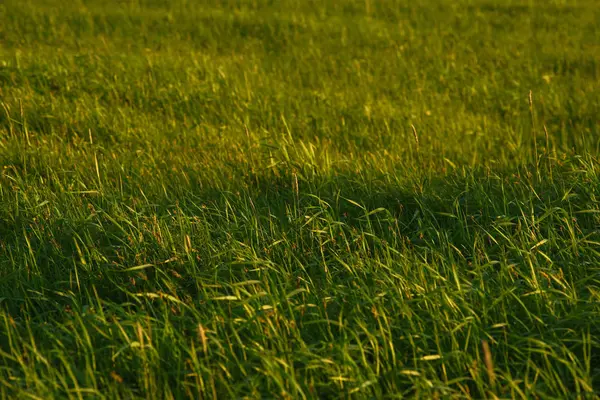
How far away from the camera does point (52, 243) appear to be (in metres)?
3.67

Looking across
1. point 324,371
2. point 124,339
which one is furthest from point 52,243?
point 324,371

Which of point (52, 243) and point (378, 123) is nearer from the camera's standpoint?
point (52, 243)

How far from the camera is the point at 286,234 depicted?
370cm

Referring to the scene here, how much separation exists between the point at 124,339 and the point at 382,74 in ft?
21.5

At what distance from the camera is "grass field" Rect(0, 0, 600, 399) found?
2.69 m

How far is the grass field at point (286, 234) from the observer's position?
8.82 ft

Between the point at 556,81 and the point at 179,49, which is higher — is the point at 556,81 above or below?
below

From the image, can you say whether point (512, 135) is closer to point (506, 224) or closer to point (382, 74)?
point (382, 74)

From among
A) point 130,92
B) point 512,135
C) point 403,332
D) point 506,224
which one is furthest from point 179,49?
point 403,332

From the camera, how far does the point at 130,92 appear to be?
22.6 feet

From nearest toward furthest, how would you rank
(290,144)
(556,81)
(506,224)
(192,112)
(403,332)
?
(403,332) < (506,224) < (290,144) < (192,112) < (556,81)

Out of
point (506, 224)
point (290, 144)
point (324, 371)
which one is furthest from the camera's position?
point (290, 144)

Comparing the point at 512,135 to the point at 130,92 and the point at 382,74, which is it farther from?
the point at 130,92

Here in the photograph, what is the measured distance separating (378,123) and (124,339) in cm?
444
